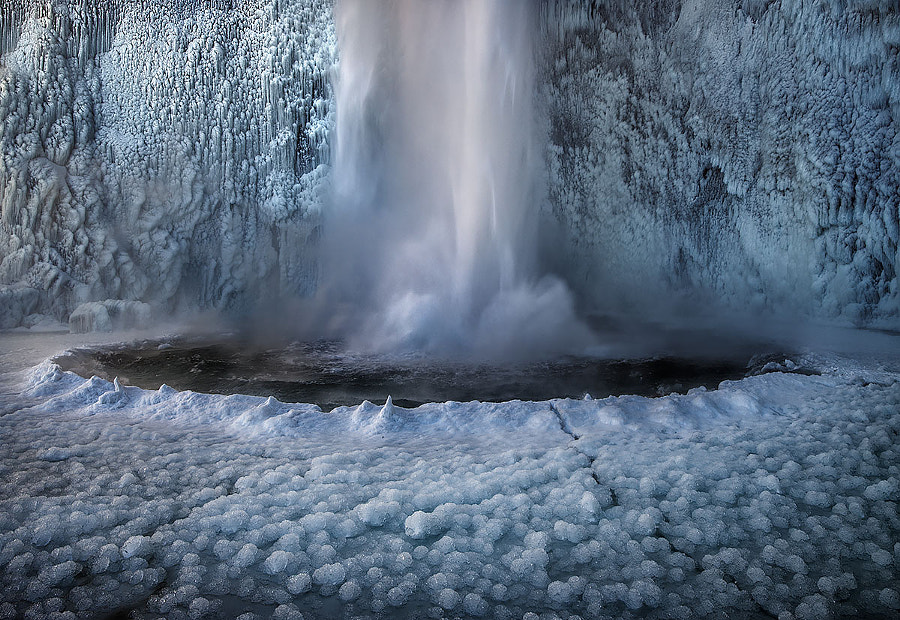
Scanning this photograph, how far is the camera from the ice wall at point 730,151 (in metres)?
7.36

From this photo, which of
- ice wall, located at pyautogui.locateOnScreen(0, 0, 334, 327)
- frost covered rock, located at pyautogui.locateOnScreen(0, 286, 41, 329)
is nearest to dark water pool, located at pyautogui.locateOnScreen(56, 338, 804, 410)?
frost covered rock, located at pyautogui.locateOnScreen(0, 286, 41, 329)

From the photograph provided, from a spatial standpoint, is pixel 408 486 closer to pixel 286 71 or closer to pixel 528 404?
pixel 528 404

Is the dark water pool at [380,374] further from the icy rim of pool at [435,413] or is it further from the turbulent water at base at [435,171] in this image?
the turbulent water at base at [435,171]

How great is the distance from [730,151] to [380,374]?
7078 millimetres

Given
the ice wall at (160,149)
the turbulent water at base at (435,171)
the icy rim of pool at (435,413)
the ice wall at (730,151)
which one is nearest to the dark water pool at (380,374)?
the icy rim of pool at (435,413)

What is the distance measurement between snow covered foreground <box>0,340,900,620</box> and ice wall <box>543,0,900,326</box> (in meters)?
5.77

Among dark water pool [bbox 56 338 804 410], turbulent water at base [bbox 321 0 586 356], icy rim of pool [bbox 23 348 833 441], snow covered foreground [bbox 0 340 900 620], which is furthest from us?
turbulent water at base [bbox 321 0 586 356]

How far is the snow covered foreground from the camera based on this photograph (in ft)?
5.42

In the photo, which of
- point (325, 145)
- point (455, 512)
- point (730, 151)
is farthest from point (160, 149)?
point (730, 151)

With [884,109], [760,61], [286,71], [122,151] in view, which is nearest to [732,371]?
[884,109]

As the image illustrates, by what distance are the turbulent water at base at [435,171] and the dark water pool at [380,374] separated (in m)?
1.62

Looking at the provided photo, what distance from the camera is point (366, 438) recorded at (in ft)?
9.75

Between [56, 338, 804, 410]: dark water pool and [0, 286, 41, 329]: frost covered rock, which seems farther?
[0, 286, 41, 329]: frost covered rock

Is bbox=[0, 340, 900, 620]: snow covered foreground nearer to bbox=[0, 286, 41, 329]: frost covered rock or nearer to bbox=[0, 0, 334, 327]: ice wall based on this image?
bbox=[0, 286, 41, 329]: frost covered rock
